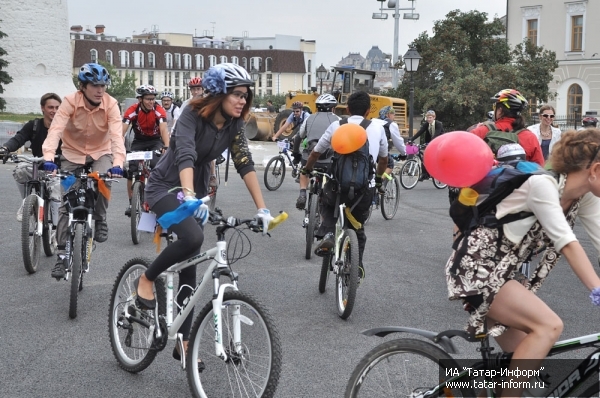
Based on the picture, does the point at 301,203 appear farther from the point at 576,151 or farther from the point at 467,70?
the point at 467,70

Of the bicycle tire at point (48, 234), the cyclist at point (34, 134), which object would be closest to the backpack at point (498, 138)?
the cyclist at point (34, 134)

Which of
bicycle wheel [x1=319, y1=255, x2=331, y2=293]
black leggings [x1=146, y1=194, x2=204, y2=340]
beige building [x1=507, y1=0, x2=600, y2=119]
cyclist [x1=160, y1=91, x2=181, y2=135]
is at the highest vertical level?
Answer: beige building [x1=507, y1=0, x2=600, y2=119]

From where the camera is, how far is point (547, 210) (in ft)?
11.4

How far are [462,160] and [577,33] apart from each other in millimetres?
56004

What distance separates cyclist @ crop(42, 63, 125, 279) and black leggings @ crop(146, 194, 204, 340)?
2.25 meters

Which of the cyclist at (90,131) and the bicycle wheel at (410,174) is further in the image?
the bicycle wheel at (410,174)

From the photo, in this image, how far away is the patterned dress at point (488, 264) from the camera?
364 centimetres

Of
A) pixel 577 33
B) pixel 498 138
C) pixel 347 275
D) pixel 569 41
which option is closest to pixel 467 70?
pixel 569 41

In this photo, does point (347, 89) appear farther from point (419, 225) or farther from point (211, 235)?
point (211, 235)

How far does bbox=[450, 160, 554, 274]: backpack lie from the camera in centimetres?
363

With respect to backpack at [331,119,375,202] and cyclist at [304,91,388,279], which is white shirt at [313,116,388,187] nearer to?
cyclist at [304,91,388,279]

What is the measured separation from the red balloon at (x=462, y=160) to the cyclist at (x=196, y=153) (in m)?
1.22

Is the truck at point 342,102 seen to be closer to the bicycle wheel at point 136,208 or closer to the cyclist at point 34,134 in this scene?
the bicycle wheel at point 136,208

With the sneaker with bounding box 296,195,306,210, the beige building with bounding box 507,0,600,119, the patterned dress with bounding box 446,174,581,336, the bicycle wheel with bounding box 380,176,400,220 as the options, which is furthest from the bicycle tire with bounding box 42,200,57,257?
the beige building with bounding box 507,0,600,119
